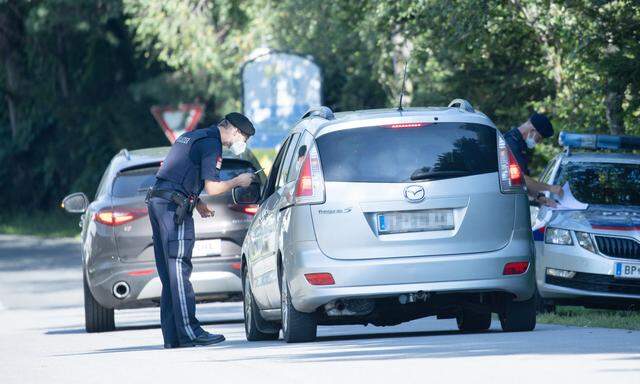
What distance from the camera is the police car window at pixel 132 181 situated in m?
16.1

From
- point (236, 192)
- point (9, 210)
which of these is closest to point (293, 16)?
point (9, 210)

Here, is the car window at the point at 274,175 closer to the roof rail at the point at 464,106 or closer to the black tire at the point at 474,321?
the roof rail at the point at 464,106

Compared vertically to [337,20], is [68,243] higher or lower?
lower

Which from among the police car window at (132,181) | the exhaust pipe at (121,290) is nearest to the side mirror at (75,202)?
the police car window at (132,181)

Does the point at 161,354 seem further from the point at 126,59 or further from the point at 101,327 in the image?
the point at 126,59

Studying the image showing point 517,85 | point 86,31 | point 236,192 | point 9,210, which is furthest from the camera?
point 9,210

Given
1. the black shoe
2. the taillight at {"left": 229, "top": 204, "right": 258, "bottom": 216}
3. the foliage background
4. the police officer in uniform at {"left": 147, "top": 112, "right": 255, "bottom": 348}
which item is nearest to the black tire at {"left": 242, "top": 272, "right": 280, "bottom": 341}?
the black shoe

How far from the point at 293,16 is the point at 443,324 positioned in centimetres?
1933

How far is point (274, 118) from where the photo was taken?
31188 mm

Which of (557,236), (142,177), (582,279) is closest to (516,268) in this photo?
(582,279)

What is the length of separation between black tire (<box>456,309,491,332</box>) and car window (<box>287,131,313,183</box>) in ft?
6.06

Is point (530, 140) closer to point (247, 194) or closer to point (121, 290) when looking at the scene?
point (247, 194)

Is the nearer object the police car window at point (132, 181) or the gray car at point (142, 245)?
the gray car at point (142, 245)

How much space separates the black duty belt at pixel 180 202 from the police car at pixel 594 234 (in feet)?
13.0
